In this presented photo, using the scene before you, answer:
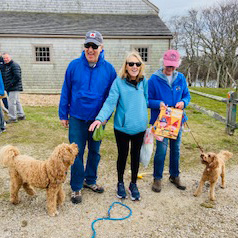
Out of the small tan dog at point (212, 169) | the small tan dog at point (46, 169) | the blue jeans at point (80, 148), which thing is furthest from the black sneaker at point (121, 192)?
the small tan dog at point (212, 169)

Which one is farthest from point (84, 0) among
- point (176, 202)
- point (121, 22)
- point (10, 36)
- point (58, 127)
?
point (176, 202)

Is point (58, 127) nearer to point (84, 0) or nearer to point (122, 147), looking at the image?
point (122, 147)

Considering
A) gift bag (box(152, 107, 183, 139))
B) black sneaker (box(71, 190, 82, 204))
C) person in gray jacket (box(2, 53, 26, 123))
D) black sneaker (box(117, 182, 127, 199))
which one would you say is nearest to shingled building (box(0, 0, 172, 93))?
person in gray jacket (box(2, 53, 26, 123))

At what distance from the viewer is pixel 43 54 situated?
14.9 m

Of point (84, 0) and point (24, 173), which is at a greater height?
point (84, 0)

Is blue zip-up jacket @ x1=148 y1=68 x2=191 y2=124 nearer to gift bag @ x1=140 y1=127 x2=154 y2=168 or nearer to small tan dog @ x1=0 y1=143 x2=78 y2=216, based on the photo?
gift bag @ x1=140 y1=127 x2=154 y2=168

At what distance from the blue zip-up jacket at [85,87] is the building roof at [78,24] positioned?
500 inches

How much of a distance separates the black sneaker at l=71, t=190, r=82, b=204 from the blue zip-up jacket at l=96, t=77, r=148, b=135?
118 centimetres

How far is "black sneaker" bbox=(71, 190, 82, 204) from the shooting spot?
3.24m

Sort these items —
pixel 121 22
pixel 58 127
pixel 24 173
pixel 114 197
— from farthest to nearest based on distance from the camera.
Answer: pixel 121 22 < pixel 58 127 < pixel 114 197 < pixel 24 173

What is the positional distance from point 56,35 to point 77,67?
516 inches

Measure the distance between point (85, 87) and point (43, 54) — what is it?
13.5 meters

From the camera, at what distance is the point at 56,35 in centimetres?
1451

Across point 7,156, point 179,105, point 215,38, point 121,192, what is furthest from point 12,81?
point 215,38
